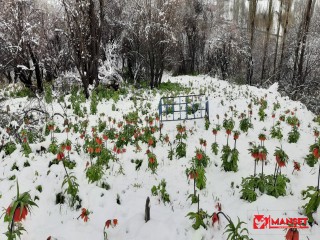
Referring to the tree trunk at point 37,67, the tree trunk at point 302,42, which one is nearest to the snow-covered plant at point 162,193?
the tree trunk at point 37,67

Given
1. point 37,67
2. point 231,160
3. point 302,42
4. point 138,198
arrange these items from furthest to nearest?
point 302,42
point 37,67
point 231,160
point 138,198

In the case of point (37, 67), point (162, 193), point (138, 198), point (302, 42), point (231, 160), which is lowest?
point (138, 198)

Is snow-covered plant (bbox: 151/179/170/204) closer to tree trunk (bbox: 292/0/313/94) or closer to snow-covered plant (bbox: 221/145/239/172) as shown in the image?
snow-covered plant (bbox: 221/145/239/172)

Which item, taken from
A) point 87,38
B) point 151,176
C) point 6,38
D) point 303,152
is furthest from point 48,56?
point 303,152

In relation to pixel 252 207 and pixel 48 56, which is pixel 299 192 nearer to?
pixel 252 207

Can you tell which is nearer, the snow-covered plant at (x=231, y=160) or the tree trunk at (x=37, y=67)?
the snow-covered plant at (x=231, y=160)

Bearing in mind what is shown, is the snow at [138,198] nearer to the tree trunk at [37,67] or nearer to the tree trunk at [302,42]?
the tree trunk at [37,67]

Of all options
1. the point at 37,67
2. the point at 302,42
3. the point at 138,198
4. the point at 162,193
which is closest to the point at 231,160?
the point at 162,193

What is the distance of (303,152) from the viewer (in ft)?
23.0

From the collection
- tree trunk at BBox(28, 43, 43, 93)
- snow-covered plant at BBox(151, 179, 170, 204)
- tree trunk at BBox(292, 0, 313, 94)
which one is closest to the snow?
snow-covered plant at BBox(151, 179, 170, 204)

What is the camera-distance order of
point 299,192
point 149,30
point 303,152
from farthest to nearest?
point 149,30 < point 303,152 < point 299,192

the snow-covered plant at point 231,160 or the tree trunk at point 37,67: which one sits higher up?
the tree trunk at point 37,67

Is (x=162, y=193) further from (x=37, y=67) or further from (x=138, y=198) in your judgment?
(x=37, y=67)

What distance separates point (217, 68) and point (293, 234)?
32.1 metres
